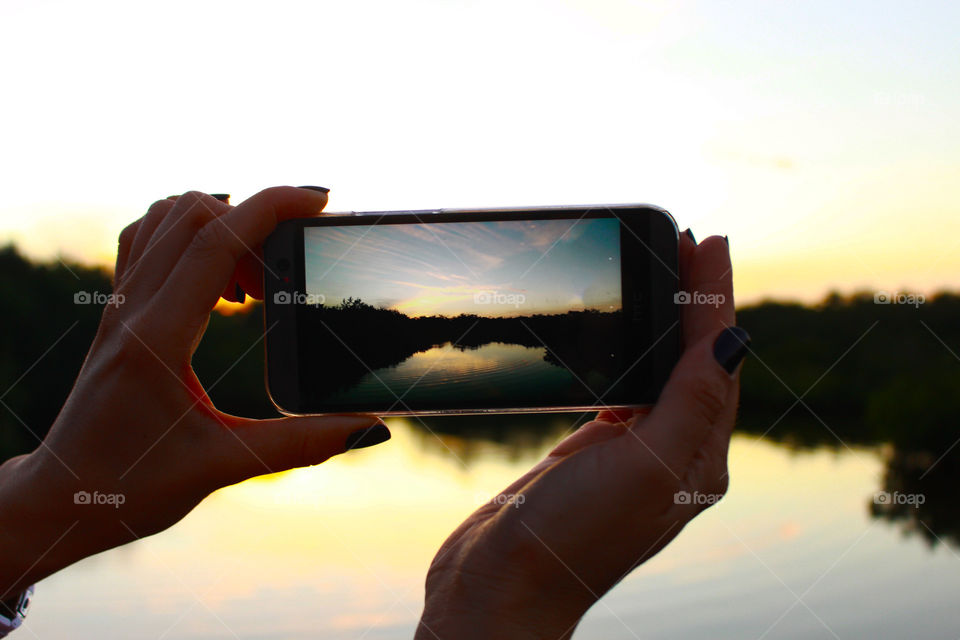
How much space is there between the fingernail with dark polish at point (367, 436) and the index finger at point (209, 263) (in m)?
0.44

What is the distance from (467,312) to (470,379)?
18 cm

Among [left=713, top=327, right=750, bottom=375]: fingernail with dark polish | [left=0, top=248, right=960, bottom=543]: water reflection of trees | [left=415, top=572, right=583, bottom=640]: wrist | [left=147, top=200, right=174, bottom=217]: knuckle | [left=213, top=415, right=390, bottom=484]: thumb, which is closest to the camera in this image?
[left=415, top=572, right=583, bottom=640]: wrist

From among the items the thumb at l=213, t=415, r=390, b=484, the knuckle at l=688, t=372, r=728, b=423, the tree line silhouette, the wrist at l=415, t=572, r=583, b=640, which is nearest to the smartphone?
the tree line silhouette

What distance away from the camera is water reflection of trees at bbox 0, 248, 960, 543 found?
44.4 ft

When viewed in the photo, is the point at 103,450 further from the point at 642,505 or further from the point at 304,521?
the point at 304,521

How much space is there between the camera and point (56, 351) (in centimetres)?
1464

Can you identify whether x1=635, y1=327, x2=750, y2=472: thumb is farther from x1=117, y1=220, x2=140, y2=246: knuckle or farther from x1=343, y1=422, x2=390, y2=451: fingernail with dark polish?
x1=117, y1=220, x2=140, y2=246: knuckle

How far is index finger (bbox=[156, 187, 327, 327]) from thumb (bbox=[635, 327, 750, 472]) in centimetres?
98

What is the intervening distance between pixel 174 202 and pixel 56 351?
15.8 meters

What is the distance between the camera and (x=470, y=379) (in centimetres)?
168

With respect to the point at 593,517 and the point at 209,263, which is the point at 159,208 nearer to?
the point at 209,263

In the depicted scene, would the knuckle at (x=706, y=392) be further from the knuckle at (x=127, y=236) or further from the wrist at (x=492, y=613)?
the knuckle at (x=127, y=236)

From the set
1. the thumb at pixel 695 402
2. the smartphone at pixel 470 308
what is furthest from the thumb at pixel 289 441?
the thumb at pixel 695 402

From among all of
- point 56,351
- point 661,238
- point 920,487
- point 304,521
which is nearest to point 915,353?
point 920,487
